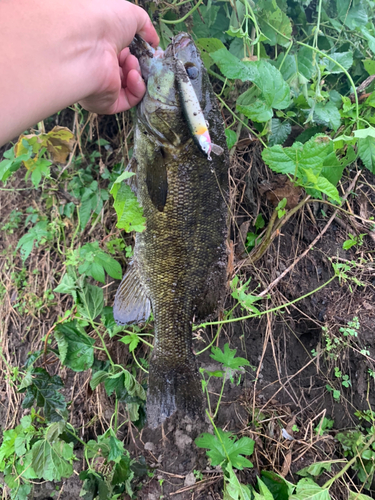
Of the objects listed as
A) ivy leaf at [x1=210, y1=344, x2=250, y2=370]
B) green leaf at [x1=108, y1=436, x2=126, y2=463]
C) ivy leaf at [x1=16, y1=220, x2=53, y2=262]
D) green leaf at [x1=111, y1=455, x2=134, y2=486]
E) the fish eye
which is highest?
the fish eye

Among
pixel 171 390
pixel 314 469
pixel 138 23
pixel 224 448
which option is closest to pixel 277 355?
pixel 314 469

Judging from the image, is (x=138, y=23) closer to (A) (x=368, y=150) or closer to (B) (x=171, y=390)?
(A) (x=368, y=150)

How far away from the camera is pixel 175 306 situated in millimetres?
1591

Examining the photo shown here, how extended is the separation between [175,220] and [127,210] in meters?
0.27

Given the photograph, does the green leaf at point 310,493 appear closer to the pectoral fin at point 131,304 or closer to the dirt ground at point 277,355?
the dirt ground at point 277,355

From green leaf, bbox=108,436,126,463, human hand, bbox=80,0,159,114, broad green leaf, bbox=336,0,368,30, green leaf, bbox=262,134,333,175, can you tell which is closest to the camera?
human hand, bbox=80,0,159,114

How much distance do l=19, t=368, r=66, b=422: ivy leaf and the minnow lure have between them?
61.6 inches

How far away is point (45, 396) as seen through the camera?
165cm

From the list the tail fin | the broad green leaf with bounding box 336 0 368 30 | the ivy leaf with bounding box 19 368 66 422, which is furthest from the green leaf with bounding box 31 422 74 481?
the broad green leaf with bounding box 336 0 368 30

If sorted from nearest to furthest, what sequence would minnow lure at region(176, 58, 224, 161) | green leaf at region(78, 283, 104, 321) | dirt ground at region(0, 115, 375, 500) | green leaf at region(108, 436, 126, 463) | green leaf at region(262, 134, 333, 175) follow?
minnow lure at region(176, 58, 224, 161), green leaf at region(262, 134, 333, 175), green leaf at region(108, 436, 126, 463), green leaf at region(78, 283, 104, 321), dirt ground at region(0, 115, 375, 500)

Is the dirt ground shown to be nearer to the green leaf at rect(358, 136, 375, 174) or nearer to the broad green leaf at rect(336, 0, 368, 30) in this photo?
the green leaf at rect(358, 136, 375, 174)

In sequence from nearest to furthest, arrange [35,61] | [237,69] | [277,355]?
[35,61] → [237,69] → [277,355]

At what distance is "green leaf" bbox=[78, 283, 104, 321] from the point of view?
1.66 metres

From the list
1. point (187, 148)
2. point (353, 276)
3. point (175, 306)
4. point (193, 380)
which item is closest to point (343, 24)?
point (187, 148)
